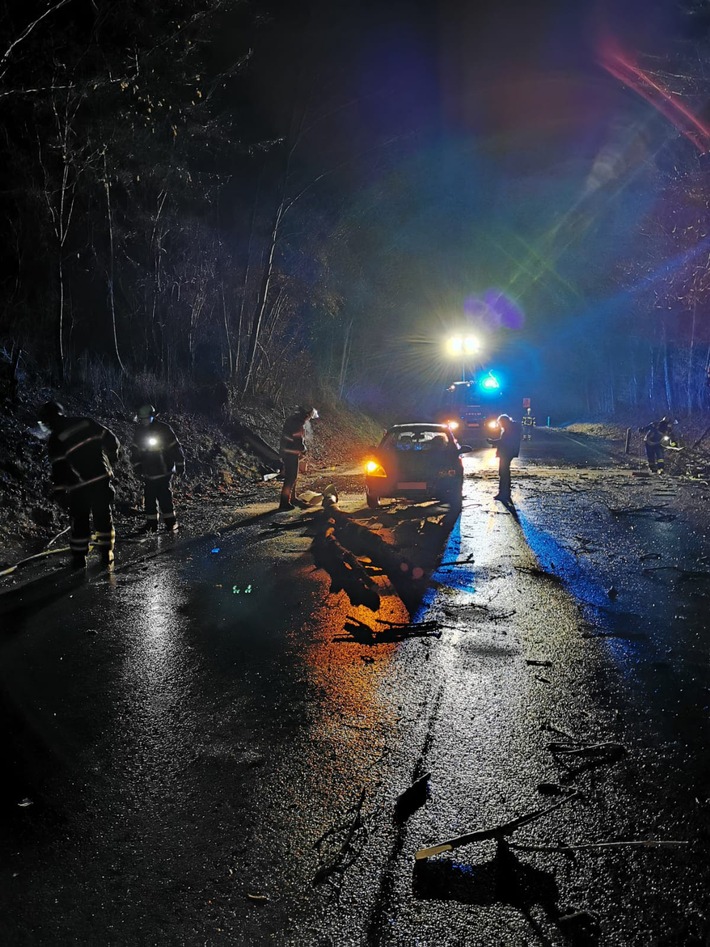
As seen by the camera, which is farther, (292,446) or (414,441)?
(414,441)

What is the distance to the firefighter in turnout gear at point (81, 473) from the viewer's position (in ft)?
27.3

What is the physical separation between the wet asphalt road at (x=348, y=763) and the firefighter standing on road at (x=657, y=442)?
13885 millimetres

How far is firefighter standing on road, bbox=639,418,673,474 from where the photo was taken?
1972cm

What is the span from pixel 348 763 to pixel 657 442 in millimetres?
18869

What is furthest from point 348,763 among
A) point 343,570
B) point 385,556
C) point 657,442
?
point 657,442

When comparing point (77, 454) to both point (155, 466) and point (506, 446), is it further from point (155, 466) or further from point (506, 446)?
point (506, 446)

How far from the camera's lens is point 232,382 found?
78.7ft

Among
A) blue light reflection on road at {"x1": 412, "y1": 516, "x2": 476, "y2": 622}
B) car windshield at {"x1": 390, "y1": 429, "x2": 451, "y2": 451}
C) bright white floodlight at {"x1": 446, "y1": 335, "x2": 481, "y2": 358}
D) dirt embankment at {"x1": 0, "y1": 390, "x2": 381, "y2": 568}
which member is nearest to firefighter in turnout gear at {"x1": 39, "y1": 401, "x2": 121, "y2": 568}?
dirt embankment at {"x1": 0, "y1": 390, "x2": 381, "y2": 568}

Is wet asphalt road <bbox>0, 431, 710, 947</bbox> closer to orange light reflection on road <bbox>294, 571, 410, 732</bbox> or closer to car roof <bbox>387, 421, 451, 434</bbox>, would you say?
orange light reflection on road <bbox>294, 571, 410, 732</bbox>

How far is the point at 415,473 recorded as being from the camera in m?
12.2

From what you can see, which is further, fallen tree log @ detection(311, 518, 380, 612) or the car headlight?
the car headlight

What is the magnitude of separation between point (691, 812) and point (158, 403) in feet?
58.0

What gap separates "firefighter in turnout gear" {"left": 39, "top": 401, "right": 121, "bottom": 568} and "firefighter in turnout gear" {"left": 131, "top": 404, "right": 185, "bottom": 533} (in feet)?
7.38

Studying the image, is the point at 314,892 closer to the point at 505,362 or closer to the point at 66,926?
the point at 66,926
